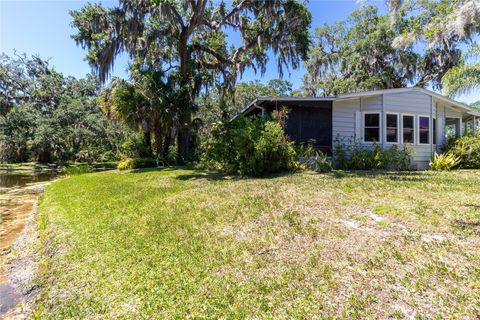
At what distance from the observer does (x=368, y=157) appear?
1060 cm

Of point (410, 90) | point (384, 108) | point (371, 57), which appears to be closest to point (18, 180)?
point (384, 108)

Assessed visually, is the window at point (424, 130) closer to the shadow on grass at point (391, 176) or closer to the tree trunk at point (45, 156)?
the shadow on grass at point (391, 176)

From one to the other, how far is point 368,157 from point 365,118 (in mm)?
2125

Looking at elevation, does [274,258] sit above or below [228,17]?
below

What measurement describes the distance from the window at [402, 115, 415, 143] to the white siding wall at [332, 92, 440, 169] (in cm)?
17

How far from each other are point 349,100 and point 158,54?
1395 cm

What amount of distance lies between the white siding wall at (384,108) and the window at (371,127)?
0.21m

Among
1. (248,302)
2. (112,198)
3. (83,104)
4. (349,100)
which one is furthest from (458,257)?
(83,104)

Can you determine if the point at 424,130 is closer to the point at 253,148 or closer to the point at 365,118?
the point at 365,118

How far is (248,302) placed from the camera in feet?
8.16

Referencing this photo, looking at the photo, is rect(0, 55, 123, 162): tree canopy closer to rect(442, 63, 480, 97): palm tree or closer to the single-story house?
the single-story house

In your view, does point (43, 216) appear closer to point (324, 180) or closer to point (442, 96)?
point (324, 180)

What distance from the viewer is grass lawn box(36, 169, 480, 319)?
2438mm

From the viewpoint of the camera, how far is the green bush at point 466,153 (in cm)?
1103
